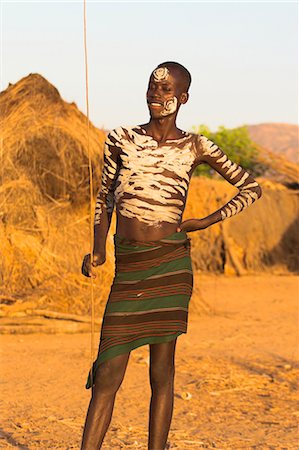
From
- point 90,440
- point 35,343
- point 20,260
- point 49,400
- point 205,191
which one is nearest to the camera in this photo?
point 90,440

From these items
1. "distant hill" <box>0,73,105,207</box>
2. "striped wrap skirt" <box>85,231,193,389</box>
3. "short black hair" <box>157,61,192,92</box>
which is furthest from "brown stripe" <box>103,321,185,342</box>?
"distant hill" <box>0,73,105,207</box>

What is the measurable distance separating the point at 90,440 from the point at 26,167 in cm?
653

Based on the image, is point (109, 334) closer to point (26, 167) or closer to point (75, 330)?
point (75, 330)

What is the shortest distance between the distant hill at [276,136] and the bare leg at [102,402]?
73743mm

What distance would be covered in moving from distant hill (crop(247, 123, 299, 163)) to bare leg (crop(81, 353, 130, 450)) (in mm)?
73743

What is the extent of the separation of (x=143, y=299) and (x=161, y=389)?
456 millimetres

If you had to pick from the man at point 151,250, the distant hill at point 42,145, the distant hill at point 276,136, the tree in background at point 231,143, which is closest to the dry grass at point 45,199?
the distant hill at point 42,145

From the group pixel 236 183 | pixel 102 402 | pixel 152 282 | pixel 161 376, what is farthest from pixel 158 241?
pixel 102 402

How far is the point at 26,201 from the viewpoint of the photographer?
988 cm

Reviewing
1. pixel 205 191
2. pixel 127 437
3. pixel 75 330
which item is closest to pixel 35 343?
pixel 75 330

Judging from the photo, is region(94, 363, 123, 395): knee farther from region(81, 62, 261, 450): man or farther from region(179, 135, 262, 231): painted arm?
region(179, 135, 262, 231): painted arm

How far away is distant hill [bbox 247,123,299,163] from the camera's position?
81.1 m

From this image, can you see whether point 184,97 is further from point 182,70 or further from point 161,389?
point 161,389

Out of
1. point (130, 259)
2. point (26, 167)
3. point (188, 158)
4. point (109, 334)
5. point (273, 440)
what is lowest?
point (273, 440)
